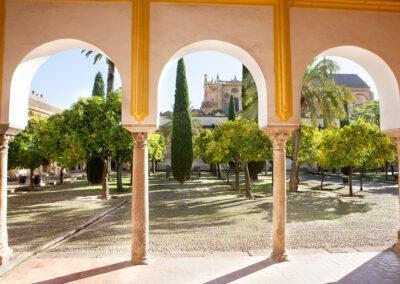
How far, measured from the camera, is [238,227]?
10.1 meters

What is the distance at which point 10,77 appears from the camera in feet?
19.9

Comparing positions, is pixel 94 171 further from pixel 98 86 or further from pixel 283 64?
pixel 283 64

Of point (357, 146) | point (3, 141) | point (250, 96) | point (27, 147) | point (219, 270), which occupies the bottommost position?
point (219, 270)

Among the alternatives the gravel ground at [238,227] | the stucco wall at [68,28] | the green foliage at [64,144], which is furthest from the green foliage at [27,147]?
the stucco wall at [68,28]

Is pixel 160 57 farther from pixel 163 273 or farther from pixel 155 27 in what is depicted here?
pixel 163 273

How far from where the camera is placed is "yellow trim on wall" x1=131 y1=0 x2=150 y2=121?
618 cm

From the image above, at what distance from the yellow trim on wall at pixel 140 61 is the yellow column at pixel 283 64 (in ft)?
7.69

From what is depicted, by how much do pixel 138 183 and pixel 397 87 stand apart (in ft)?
17.0

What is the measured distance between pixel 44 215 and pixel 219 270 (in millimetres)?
8909

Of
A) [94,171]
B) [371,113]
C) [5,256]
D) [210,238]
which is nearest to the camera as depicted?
[5,256]

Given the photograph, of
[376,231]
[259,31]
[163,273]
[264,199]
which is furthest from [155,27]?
[264,199]

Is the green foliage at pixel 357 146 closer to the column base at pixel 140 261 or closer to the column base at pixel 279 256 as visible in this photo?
the column base at pixel 279 256

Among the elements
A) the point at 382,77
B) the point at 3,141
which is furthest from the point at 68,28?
the point at 382,77

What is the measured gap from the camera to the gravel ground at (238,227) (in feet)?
26.1
